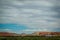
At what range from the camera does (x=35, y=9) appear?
1.99 metres

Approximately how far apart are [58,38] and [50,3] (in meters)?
0.35

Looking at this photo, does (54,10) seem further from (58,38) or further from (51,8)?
(58,38)

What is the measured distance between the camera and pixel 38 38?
1941 millimetres

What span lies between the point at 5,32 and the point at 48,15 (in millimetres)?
450

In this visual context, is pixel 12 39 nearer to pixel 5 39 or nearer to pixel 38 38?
pixel 5 39

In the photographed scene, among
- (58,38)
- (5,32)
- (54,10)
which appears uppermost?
(54,10)

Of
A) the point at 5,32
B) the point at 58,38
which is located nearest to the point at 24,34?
the point at 5,32

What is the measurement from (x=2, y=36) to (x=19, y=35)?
163 millimetres

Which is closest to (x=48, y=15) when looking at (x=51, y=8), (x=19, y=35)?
(x=51, y=8)

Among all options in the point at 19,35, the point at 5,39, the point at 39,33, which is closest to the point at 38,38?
the point at 39,33

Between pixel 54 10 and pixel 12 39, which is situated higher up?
pixel 54 10

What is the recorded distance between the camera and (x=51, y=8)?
201 cm

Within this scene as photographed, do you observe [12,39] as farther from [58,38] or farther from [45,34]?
[58,38]

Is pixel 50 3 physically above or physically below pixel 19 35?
above
